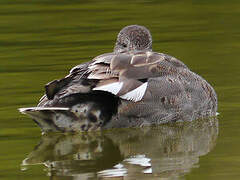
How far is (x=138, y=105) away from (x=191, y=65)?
3380 millimetres

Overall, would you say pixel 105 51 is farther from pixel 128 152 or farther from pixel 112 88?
pixel 128 152

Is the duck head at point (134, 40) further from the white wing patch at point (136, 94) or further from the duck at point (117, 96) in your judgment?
the white wing patch at point (136, 94)

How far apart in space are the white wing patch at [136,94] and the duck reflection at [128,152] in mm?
423

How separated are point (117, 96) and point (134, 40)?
2.02 metres

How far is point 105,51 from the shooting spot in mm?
15539

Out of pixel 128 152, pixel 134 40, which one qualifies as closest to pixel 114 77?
pixel 128 152

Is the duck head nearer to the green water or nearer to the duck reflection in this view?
the green water

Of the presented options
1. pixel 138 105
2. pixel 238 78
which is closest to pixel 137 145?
pixel 138 105

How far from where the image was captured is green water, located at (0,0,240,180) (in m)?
9.52

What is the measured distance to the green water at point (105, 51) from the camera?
9.52 m

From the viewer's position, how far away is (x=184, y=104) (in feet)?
37.9

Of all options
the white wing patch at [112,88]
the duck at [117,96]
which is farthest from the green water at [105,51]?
the white wing patch at [112,88]

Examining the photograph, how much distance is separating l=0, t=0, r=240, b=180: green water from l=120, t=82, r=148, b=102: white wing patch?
0.43 metres

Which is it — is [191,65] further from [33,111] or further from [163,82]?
[33,111]
